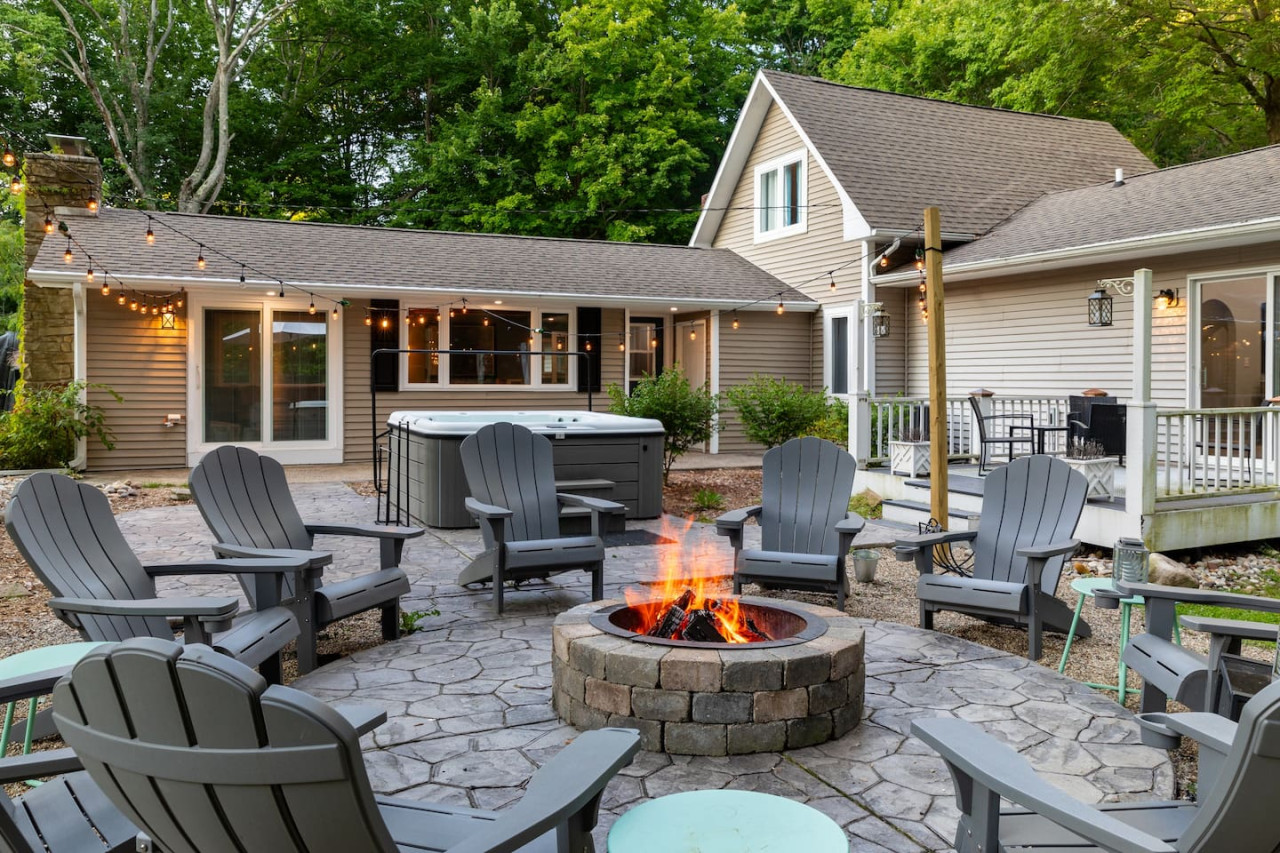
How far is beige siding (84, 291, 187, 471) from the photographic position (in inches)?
471

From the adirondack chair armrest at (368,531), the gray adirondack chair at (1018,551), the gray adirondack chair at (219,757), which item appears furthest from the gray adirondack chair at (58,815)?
the gray adirondack chair at (1018,551)

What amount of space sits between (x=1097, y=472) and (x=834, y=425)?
4.43m

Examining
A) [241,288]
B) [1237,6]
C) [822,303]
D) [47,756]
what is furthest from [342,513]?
[1237,6]

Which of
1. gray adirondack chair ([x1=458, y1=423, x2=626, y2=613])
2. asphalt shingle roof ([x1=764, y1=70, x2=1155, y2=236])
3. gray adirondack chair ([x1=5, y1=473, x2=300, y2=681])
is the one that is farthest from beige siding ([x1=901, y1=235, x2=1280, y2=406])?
gray adirondack chair ([x1=5, y1=473, x2=300, y2=681])

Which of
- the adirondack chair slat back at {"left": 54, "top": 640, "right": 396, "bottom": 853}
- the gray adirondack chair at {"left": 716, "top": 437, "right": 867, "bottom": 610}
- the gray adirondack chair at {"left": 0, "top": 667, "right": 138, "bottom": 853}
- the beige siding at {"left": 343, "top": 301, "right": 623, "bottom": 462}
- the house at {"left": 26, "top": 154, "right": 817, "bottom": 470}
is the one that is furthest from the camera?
the beige siding at {"left": 343, "top": 301, "right": 623, "bottom": 462}

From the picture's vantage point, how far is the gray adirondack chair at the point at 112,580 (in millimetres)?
3238

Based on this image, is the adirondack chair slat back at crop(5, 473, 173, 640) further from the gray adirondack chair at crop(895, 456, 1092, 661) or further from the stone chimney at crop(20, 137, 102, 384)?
the stone chimney at crop(20, 137, 102, 384)

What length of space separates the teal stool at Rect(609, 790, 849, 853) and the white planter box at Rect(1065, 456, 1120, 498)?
6.26 metres

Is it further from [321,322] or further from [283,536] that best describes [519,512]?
[321,322]

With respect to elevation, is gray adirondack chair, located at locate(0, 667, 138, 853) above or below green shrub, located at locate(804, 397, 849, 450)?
below

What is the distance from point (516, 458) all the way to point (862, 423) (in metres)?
5.22

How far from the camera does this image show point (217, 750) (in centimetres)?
158

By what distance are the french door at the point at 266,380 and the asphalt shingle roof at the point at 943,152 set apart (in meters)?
8.03

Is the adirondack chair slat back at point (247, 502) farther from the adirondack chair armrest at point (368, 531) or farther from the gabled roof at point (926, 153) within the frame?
the gabled roof at point (926, 153)
